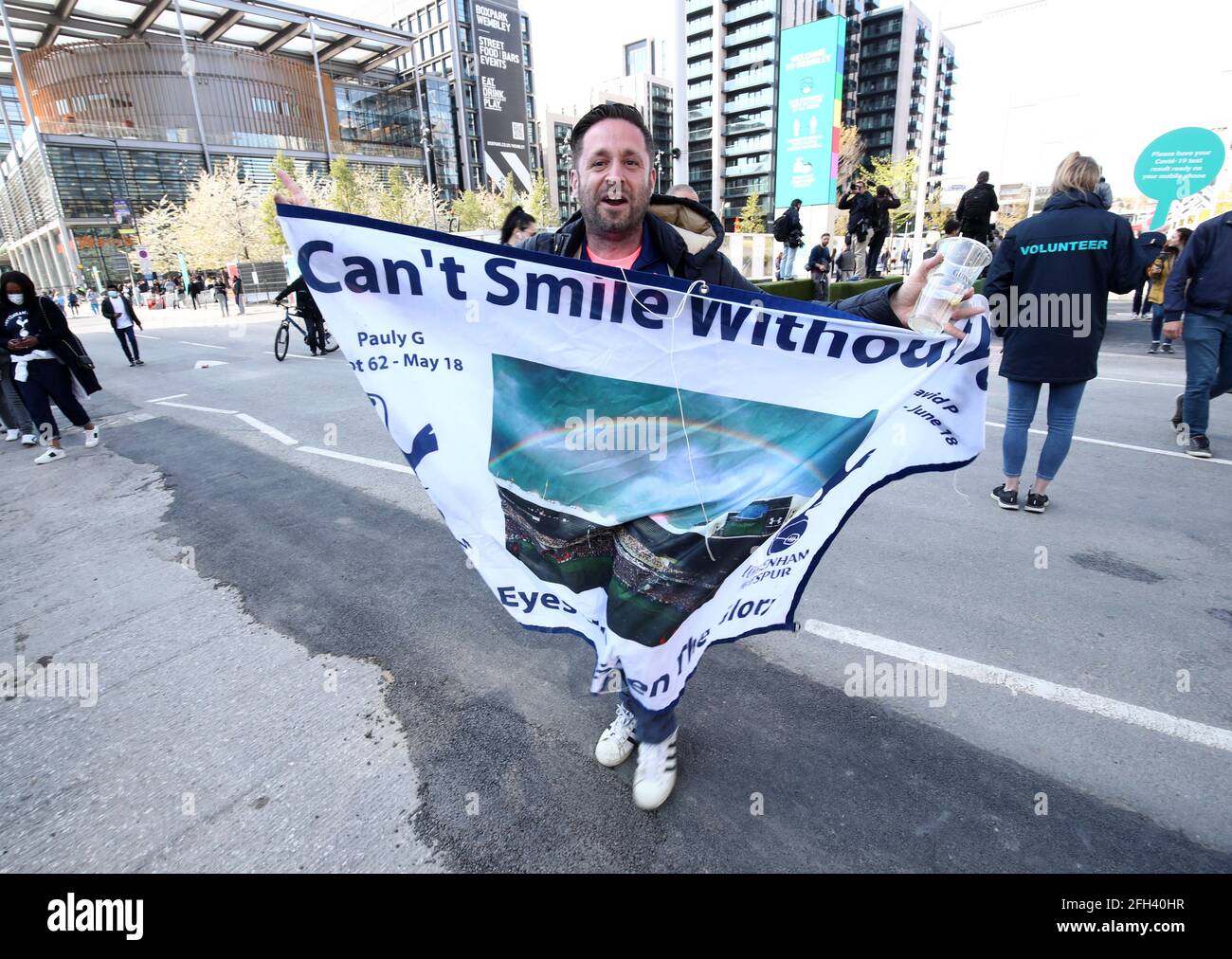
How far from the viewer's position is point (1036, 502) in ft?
14.8

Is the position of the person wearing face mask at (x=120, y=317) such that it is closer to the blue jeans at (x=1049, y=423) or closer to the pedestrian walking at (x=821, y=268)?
the pedestrian walking at (x=821, y=268)

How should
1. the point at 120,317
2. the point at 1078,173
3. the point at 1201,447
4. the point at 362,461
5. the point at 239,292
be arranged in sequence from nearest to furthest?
the point at 1078,173 → the point at 1201,447 → the point at 362,461 → the point at 120,317 → the point at 239,292

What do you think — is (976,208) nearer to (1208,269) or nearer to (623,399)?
(1208,269)

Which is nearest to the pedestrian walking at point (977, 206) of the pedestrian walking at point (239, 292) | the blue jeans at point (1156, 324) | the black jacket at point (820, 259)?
the blue jeans at point (1156, 324)

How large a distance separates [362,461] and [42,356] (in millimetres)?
4059

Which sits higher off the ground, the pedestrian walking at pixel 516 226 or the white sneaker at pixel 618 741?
the pedestrian walking at pixel 516 226

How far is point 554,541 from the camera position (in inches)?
83.1

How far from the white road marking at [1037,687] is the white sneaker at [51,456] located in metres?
8.01

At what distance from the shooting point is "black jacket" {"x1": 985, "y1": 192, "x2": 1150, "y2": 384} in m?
4.04

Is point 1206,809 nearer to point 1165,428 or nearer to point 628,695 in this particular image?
point 628,695

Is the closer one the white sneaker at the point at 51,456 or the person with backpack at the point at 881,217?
the white sneaker at the point at 51,456

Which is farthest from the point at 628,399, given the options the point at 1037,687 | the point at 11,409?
the point at 11,409

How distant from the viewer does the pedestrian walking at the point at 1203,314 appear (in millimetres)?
5066
